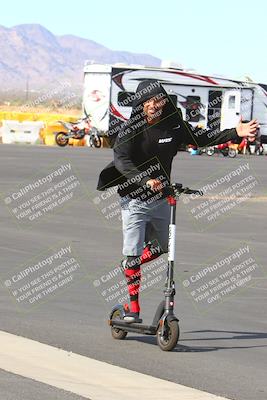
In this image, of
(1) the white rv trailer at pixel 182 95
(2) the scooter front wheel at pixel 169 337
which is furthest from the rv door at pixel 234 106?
(2) the scooter front wheel at pixel 169 337

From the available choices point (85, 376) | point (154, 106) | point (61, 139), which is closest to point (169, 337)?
point (85, 376)

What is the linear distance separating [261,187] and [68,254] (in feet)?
50.9

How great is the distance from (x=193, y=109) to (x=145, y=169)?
42.2 m

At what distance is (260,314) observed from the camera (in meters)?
11.4

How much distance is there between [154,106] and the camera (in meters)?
9.44

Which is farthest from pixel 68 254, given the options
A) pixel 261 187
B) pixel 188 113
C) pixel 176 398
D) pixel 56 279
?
pixel 188 113

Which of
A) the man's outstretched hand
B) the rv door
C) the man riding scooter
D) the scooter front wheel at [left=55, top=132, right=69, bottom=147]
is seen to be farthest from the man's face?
the rv door

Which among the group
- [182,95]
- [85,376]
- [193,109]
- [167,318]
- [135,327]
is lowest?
[193,109]

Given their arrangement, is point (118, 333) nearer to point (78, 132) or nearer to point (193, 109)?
point (78, 132)

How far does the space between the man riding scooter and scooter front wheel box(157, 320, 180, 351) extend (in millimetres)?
381

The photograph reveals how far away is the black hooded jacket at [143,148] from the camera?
9445 millimetres

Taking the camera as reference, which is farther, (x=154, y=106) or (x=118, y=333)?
(x=118, y=333)

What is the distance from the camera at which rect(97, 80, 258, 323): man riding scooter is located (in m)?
→ 9.46

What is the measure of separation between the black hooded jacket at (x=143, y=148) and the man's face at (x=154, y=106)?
0.03m
